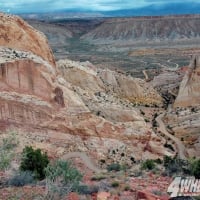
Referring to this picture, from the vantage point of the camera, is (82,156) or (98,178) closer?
(98,178)

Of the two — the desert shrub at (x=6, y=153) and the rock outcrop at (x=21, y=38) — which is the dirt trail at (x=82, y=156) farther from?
the desert shrub at (x=6, y=153)

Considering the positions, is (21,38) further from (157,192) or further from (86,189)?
(157,192)

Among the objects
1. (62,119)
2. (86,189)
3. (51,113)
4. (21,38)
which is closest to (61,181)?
(86,189)

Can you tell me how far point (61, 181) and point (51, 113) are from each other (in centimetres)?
A: 1964

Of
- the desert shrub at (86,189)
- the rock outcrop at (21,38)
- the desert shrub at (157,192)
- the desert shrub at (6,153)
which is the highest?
the rock outcrop at (21,38)

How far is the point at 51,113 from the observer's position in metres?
36.2

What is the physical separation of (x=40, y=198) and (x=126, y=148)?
23.5 meters

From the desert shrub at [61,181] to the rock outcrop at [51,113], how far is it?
52.1 ft

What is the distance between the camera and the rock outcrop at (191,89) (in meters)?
64.8

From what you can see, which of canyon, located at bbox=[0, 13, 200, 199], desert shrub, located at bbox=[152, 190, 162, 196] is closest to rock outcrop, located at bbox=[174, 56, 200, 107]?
canyon, located at bbox=[0, 13, 200, 199]

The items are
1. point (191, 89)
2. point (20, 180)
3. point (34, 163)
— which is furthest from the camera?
point (191, 89)

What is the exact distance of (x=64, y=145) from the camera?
35.7 metres

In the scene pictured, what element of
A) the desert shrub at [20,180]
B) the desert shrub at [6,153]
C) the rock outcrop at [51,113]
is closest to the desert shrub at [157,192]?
the desert shrub at [20,180]

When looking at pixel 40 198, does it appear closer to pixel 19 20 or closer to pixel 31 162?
pixel 31 162
